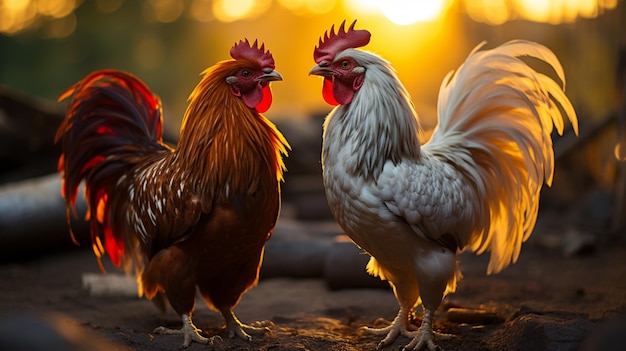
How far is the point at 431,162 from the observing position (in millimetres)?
3338

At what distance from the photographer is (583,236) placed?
6773mm

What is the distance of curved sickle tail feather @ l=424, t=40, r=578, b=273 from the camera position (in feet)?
11.6

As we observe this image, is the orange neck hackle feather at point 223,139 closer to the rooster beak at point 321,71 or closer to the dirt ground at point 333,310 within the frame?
the rooster beak at point 321,71

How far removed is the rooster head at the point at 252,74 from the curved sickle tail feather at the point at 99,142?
104 cm

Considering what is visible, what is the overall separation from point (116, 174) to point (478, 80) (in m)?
2.50

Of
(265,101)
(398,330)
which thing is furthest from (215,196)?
(398,330)

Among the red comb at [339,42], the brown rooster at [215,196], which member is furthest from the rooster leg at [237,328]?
the red comb at [339,42]

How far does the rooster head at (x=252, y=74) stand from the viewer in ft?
11.1

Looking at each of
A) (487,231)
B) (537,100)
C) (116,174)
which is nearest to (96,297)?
(116,174)

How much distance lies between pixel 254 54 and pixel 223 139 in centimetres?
53

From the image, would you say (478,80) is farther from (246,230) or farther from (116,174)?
(116,174)

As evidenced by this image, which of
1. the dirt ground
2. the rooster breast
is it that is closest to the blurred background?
the dirt ground

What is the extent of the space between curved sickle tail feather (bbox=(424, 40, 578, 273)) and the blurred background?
221 centimetres

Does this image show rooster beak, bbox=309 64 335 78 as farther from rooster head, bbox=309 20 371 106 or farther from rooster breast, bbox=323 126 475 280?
rooster breast, bbox=323 126 475 280
